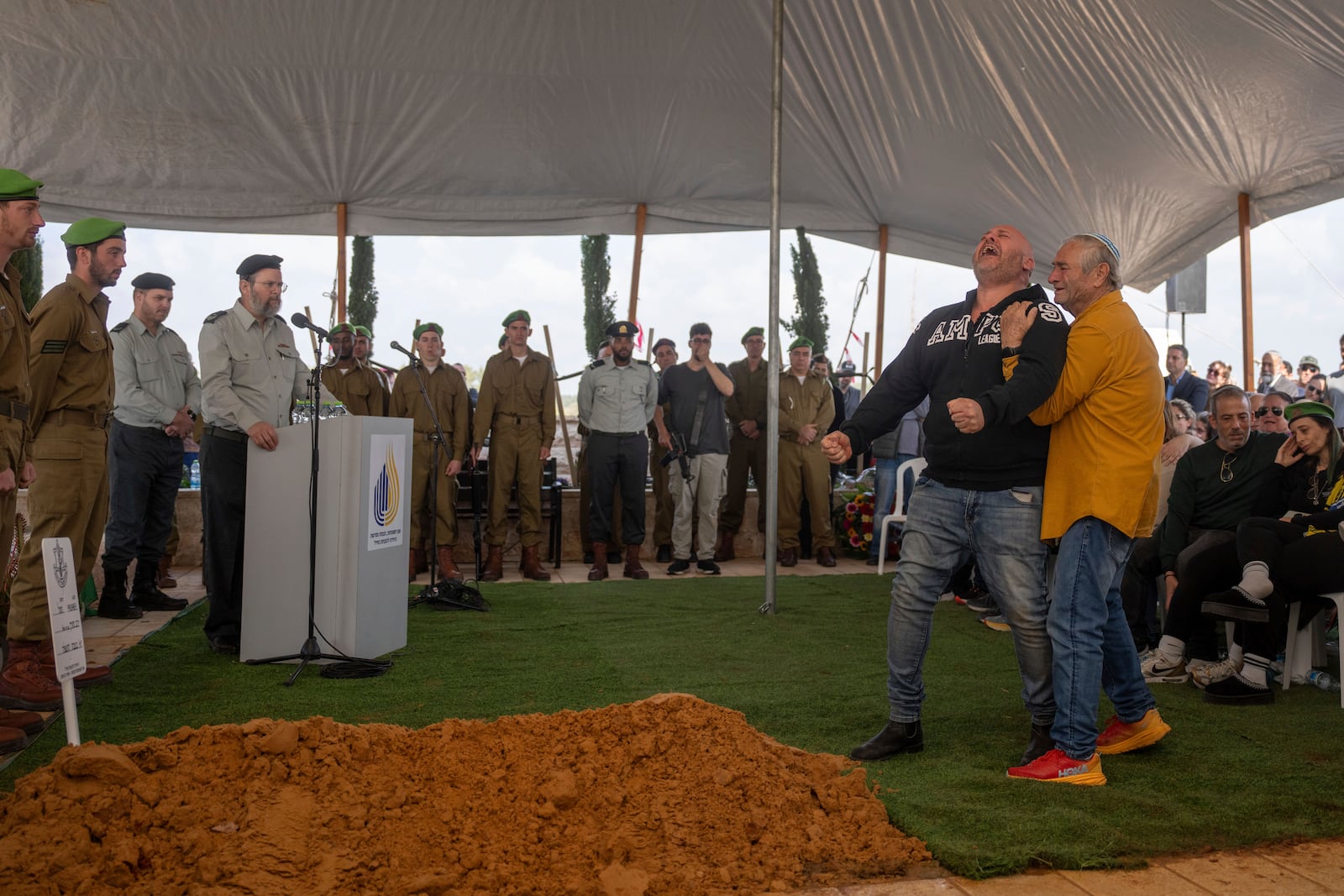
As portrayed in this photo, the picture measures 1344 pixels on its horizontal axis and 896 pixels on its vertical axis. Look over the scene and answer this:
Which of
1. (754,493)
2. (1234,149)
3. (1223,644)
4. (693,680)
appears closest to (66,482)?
(693,680)

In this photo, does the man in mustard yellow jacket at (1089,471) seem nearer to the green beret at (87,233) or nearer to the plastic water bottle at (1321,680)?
the plastic water bottle at (1321,680)

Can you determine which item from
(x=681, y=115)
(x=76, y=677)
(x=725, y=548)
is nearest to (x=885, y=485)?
(x=725, y=548)

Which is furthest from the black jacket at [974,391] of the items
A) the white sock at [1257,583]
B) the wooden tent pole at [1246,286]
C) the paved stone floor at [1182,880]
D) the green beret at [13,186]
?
the wooden tent pole at [1246,286]

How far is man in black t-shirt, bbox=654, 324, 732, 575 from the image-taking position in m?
8.73

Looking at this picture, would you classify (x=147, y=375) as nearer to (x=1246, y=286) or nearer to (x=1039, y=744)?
(x=1039, y=744)

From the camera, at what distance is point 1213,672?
4574 millimetres

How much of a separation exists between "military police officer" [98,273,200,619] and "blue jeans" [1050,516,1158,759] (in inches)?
212

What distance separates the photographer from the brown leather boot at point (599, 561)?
324 inches

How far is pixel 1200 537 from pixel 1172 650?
2.04 feet

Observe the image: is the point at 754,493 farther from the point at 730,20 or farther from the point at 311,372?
the point at 311,372

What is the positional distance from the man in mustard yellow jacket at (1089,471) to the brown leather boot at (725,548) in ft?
20.3

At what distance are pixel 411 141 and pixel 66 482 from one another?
6.03 m

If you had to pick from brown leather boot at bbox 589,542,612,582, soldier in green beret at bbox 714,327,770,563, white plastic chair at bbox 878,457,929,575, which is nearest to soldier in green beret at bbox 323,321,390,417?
brown leather boot at bbox 589,542,612,582

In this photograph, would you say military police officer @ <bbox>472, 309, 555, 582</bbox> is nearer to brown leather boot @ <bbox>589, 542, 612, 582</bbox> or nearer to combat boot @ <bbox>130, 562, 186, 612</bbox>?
brown leather boot @ <bbox>589, 542, 612, 582</bbox>
